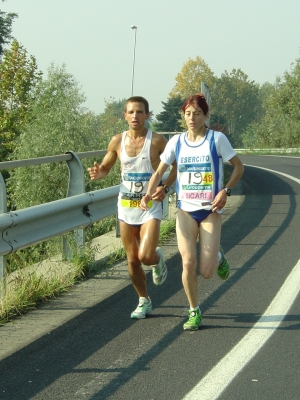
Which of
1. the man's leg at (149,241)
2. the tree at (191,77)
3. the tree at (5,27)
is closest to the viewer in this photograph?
the man's leg at (149,241)

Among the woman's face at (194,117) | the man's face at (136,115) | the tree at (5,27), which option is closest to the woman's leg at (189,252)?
the woman's face at (194,117)

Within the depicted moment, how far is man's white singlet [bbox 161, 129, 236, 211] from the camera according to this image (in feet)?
20.4

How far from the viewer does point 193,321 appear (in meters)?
6.20

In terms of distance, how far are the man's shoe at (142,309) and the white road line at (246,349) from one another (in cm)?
94

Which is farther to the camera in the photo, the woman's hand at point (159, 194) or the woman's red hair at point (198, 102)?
the woman's hand at point (159, 194)

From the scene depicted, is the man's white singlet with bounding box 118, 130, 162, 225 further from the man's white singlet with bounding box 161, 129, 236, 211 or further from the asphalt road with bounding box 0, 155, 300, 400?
the asphalt road with bounding box 0, 155, 300, 400

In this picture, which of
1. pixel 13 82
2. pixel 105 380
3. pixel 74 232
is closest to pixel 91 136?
pixel 13 82

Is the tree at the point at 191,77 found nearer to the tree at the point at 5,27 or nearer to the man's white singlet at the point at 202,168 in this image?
the tree at the point at 5,27

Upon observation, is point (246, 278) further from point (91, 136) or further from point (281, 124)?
point (281, 124)

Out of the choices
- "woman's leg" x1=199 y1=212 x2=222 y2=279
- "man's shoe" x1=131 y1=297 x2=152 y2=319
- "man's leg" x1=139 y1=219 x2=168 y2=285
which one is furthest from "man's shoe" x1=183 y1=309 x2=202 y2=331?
"man's leg" x1=139 y1=219 x2=168 y2=285

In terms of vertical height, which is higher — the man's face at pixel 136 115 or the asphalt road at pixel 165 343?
the man's face at pixel 136 115

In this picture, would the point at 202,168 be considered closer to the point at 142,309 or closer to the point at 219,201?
the point at 219,201

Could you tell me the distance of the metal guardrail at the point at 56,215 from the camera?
22.2ft

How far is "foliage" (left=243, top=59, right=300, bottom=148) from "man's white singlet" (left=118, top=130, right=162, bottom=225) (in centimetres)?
5224
